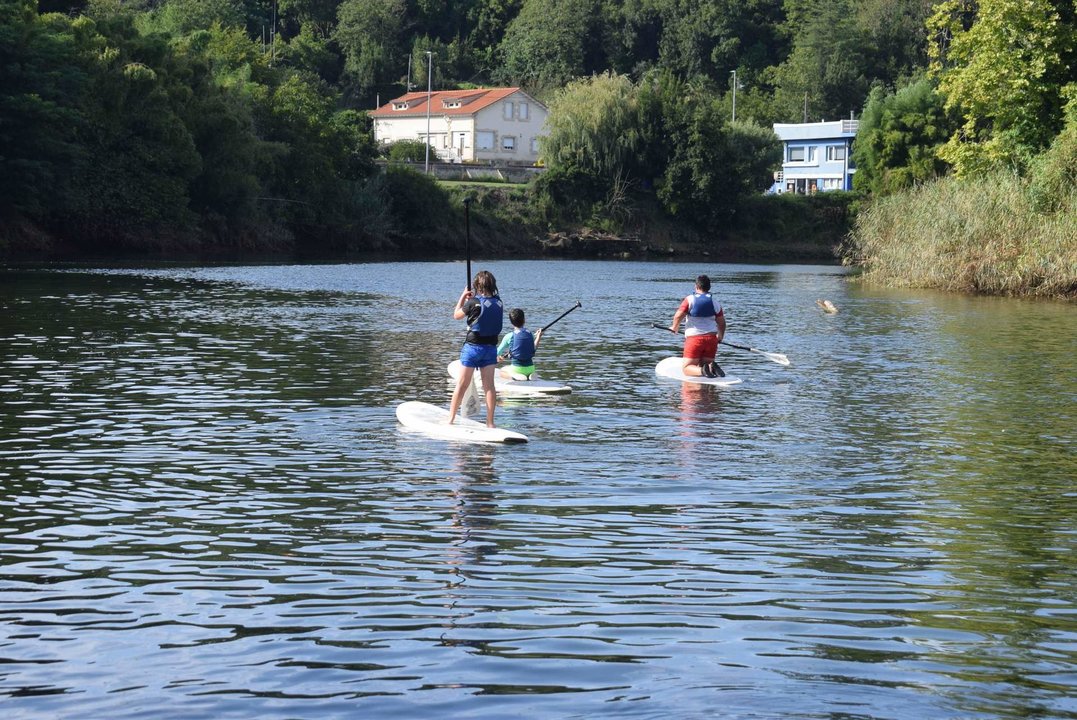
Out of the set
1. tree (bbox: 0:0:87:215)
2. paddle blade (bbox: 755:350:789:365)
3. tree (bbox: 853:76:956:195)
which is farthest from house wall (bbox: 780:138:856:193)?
paddle blade (bbox: 755:350:789:365)

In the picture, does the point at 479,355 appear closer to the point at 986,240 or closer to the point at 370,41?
the point at 986,240

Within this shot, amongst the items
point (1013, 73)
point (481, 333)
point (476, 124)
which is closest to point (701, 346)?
point (481, 333)

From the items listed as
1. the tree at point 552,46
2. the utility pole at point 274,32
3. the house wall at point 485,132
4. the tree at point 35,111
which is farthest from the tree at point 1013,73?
the utility pole at point 274,32

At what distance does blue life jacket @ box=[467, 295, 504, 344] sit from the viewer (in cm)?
1647

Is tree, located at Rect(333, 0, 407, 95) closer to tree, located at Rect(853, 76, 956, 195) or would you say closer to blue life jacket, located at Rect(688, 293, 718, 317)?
tree, located at Rect(853, 76, 956, 195)

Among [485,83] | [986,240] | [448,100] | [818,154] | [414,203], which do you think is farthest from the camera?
[485,83]

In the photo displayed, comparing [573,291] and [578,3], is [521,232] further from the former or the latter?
[578,3]

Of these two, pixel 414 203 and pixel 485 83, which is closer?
pixel 414 203

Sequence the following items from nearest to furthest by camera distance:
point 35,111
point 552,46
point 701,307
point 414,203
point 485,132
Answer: point 701,307
point 35,111
point 414,203
point 485,132
point 552,46

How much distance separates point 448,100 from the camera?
128500 millimetres

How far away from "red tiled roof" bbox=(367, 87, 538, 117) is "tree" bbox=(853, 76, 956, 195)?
39346 mm

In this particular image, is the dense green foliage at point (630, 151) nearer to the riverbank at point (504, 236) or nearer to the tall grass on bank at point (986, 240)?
the riverbank at point (504, 236)

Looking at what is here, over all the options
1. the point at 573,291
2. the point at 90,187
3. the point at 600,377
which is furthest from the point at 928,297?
→ the point at 90,187

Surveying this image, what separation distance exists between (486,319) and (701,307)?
22.6ft
